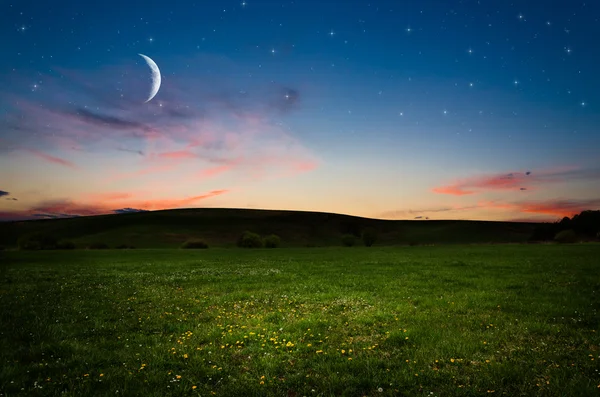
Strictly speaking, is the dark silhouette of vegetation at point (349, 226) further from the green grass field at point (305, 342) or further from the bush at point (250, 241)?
the green grass field at point (305, 342)

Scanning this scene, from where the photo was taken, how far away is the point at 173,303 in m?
16.4

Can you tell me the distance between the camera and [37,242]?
77.3m

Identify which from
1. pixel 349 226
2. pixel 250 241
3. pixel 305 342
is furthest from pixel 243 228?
pixel 305 342

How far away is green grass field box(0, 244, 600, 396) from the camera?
7883mm

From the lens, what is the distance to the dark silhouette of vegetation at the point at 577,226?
91250mm

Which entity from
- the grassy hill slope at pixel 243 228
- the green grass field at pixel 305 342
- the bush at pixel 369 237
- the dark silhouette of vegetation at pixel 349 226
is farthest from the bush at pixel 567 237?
the green grass field at pixel 305 342

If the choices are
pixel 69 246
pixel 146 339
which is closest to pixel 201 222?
pixel 69 246

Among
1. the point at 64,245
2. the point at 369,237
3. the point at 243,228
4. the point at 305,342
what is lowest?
the point at 64,245

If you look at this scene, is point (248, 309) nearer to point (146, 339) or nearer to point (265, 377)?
point (146, 339)

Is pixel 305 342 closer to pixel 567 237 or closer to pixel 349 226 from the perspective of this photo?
pixel 567 237

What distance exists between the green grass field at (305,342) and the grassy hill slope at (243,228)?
89080 mm

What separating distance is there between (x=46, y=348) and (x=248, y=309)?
6.87 m

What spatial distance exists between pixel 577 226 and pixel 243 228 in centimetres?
9962

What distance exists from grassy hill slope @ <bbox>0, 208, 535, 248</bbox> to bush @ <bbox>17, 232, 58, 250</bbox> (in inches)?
818
